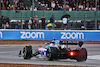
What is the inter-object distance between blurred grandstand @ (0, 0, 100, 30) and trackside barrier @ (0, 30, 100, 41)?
144 centimetres

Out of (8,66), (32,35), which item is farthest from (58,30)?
(8,66)

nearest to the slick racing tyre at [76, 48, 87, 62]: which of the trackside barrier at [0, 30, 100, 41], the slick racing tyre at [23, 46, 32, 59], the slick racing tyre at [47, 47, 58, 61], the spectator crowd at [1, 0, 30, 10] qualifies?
the slick racing tyre at [47, 47, 58, 61]

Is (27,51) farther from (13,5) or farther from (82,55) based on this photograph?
(13,5)

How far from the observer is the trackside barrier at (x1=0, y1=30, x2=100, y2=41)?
23.1 metres

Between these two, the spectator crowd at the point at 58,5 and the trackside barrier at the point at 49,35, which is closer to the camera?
the trackside barrier at the point at 49,35

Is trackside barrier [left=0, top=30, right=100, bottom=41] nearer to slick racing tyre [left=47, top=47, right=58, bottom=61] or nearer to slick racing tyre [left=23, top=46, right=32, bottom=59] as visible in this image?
slick racing tyre [left=23, top=46, right=32, bottom=59]

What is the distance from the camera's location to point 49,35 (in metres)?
23.4

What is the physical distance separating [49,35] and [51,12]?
3256 mm

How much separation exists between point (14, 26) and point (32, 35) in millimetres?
2482

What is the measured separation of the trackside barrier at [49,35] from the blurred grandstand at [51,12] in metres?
1.44

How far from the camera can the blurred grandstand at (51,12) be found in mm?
24969

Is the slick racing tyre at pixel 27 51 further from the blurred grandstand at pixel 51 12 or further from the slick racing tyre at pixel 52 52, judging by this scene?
the blurred grandstand at pixel 51 12

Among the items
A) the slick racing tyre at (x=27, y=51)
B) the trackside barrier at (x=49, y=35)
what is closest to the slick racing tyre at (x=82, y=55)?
the slick racing tyre at (x=27, y=51)

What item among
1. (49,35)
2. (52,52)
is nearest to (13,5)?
(49,35)
